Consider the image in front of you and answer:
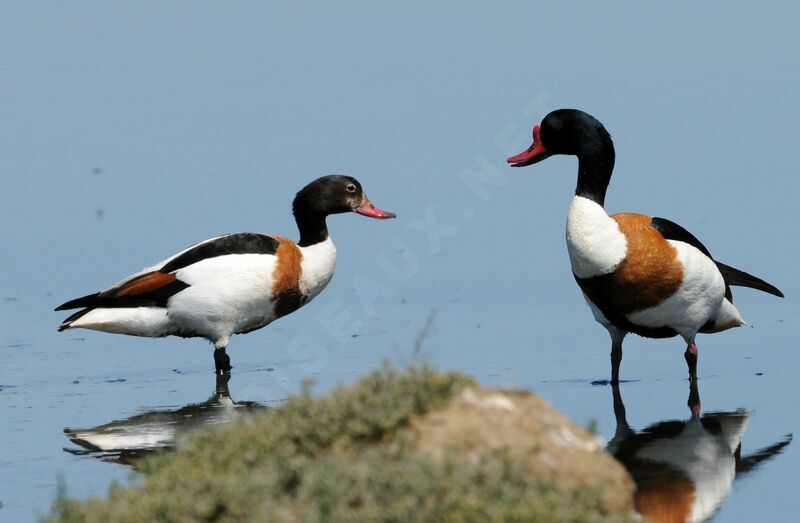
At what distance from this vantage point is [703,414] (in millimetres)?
9023

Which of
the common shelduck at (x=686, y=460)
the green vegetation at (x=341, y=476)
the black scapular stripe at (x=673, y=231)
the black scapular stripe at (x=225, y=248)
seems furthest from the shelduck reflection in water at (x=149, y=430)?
the black scapular stripe at (x=673, y=231)

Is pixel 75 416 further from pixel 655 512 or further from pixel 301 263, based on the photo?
pixel 655 512

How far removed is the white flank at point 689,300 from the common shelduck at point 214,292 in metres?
3.47

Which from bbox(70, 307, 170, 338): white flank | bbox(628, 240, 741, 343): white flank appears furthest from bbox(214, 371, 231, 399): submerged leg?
bbox(628, 240, 741, 343): white flank

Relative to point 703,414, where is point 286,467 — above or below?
above

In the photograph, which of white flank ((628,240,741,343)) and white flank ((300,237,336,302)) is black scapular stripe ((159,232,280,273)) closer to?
white flank ((300,237,336,302))

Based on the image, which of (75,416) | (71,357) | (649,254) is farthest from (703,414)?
(71,357)

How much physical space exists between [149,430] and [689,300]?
443cm

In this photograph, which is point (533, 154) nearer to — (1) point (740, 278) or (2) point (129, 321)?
(1) point (740, 278)

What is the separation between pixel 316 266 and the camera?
476 inches

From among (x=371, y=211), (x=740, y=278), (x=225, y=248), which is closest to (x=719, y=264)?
(x=740, y=278)

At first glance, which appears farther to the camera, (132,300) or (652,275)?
(132,300)

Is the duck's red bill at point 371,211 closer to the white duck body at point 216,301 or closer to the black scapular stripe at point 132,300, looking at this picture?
the white duck body at point 216,301

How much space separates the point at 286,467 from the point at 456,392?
30.8 inches
